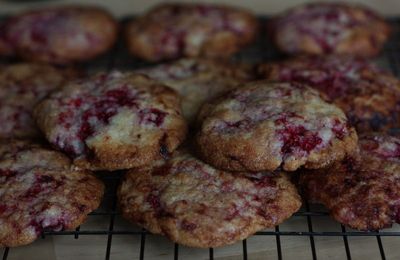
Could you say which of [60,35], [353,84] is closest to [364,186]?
[353,84]

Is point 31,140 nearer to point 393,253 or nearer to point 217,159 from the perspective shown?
point 217,159

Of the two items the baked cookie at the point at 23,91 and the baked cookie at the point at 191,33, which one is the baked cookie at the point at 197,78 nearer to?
the baked cookie at the point at 191,33

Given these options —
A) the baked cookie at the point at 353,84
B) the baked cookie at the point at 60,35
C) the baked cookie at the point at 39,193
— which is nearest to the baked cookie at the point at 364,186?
the baked cookie at the point at 353,84

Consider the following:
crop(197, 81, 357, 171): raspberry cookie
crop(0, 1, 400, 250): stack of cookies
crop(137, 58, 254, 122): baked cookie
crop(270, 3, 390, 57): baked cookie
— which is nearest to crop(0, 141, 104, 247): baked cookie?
crop(0, 1, 400, 250): stack of cookies

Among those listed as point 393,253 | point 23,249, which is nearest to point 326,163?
point 393,253

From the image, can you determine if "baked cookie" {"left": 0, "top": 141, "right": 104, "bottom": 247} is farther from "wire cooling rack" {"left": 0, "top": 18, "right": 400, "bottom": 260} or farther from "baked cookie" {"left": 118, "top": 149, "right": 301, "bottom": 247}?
"baked cookie" {"left": 118, "top": 149, "right": 301, "bottom": 247}

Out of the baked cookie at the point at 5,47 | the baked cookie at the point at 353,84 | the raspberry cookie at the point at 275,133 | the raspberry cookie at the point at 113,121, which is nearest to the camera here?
the raspberry cookie at the point at 275,133
